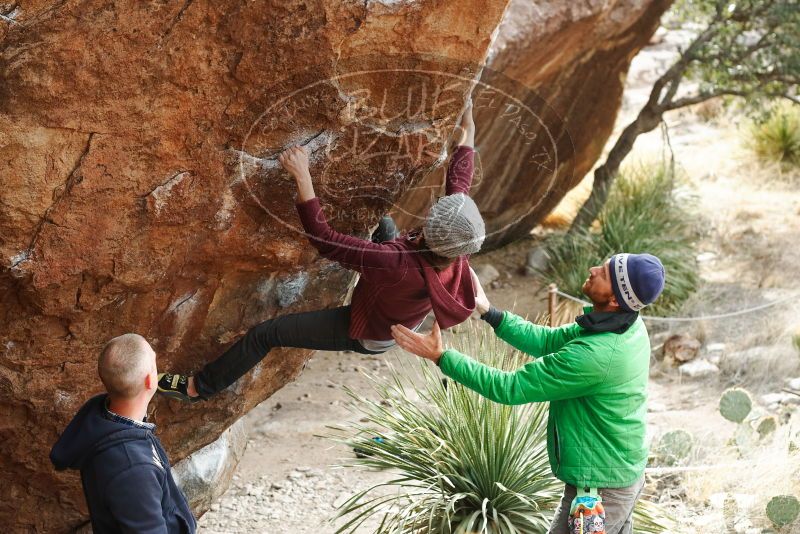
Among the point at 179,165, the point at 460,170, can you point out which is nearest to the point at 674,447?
the point at 460,170

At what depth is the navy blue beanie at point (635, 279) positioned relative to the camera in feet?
10.9

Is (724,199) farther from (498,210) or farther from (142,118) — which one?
(142,118)

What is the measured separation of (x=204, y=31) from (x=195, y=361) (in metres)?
1.62

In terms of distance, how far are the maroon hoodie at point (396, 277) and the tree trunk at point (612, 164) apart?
560 cm

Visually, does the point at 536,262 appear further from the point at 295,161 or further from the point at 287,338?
the point at 295,161

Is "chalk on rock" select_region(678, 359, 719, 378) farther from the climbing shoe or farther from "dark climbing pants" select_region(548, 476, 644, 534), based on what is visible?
the climbing shoe

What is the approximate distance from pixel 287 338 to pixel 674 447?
9.13 ft

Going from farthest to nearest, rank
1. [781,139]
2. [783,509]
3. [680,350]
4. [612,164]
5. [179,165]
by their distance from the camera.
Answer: [781,139] < [612,164] < [680,350] < [783,509] < [179,165]

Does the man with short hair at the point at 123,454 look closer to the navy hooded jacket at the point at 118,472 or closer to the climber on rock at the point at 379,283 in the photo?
the navy hooded jacket at the point at 118,472

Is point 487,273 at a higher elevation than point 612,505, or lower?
higher

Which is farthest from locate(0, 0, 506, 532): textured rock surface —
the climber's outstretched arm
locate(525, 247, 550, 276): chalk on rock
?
locate(525, 247, 550, 276): chalk on rock

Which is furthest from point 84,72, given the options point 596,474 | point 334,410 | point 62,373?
point 334,410

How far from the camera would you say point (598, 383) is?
11.1 ft

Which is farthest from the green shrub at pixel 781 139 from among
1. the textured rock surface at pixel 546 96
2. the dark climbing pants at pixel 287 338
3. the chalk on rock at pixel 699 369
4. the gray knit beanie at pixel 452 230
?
the gray knit beanie at pixel 452 230
